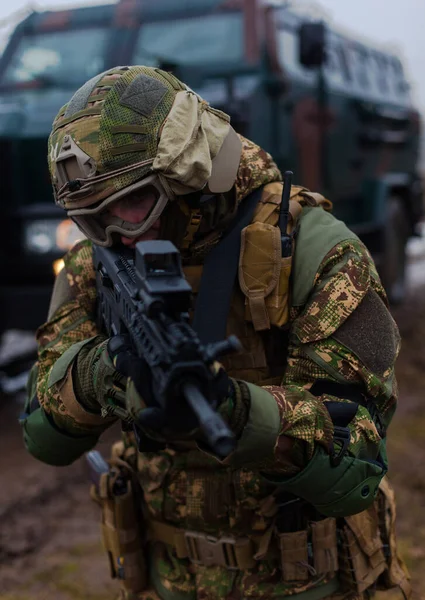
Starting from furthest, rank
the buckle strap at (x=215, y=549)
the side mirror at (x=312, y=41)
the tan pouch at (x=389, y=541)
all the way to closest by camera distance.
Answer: the side mirror at (x=312, y=41) < the tan pouch at (x=389, y=541) < the buckle strap at (x=215, y=549)

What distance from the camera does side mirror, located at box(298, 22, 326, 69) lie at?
5082 mm

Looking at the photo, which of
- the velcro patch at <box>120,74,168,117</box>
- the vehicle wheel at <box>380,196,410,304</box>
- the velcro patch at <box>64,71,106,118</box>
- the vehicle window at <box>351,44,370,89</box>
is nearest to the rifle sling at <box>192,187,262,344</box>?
the velcro patch at <box>120,74,168,117</box>

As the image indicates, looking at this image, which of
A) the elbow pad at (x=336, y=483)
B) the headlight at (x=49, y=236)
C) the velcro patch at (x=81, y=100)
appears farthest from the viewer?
the headlight at (x=49, y=236)

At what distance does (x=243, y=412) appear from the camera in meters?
1.52

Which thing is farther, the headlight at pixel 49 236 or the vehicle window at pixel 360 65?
the vehicle window at pixel 360 65

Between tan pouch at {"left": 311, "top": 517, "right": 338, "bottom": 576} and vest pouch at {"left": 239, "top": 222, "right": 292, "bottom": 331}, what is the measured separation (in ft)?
1.72

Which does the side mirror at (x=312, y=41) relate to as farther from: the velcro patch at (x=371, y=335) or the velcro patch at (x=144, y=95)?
the velcro patch at (x=371, y=335)

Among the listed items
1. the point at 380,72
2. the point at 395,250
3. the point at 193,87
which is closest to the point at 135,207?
the point at 193,87

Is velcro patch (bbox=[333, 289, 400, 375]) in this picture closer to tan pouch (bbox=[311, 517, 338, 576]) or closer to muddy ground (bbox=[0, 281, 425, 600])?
tan pouch (bbox=[311, 517, 338, 576])

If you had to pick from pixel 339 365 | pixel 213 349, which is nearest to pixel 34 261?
pixel 339 365

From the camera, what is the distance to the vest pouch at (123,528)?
7.16 ft

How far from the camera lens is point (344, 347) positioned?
1.77 metres

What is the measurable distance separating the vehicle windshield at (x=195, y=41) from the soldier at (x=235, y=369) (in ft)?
10.8

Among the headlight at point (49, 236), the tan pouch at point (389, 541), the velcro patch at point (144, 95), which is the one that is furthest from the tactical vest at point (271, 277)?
the headlight at point (49, 236)
